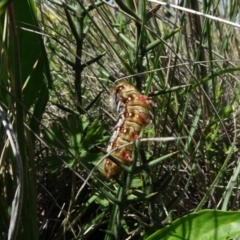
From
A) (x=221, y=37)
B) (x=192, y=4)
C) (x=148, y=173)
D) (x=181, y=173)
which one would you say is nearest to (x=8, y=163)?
(x=148, y=173)

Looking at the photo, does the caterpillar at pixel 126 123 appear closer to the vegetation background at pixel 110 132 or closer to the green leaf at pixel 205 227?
the vegetation background at pixel 110 132

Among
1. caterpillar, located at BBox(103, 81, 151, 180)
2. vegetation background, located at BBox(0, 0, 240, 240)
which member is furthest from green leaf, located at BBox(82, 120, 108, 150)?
caterpillar, located at BBox(103, 81, 151, 180)

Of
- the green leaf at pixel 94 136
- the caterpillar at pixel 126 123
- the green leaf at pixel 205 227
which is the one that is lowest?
the green leaf at pixel 205 227

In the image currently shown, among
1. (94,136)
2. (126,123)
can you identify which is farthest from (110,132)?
(126,123)

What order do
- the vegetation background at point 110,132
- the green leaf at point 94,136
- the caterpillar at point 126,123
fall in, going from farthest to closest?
the green leaf at point 94,136 → the vegetation background at point 110,132 → the caterpillar at point 126,123

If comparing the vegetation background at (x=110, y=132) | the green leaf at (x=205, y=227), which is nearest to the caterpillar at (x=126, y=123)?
the vegetation background at (x=110, y=132)

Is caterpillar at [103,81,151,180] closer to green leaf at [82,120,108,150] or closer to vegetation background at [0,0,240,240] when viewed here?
vegetation background at [0,0,240,240]

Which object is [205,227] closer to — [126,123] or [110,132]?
[126,123]
